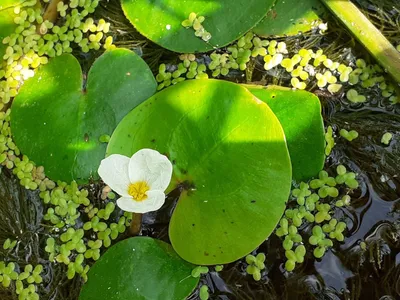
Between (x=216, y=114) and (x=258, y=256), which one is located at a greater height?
(x=216, y=114)

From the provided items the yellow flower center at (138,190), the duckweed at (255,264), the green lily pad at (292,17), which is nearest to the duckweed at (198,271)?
the duckweed at (255,264)

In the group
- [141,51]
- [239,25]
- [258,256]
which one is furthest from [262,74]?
[258,256]

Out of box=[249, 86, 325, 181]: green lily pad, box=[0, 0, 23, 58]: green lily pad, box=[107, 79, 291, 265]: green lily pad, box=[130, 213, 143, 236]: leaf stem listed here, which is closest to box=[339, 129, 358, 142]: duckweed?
box=[249, 86, 325, 181]: green lily pad

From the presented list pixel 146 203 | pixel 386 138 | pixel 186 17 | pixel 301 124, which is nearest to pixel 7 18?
pixel 186 17

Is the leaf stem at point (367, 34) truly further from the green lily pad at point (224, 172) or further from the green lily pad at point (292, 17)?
the green lily pad at point (224, 172)

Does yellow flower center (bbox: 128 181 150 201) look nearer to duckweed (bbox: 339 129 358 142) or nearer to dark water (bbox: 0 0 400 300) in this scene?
dark water (bbox: 0 0 400 300)

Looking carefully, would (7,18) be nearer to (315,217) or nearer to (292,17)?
(292,17)

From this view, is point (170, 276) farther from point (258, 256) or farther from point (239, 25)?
point (239, 25)
